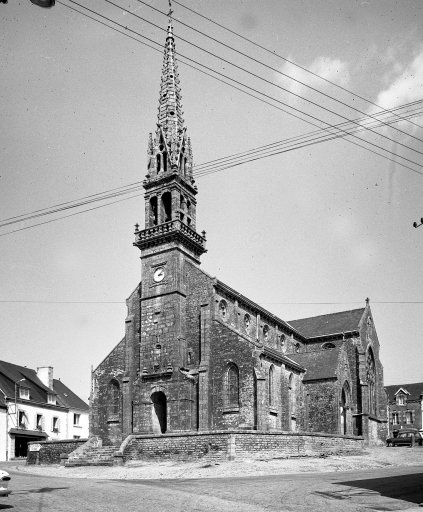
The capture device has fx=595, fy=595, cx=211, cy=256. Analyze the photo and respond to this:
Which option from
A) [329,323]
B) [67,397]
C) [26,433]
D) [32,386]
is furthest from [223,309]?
[67,397]

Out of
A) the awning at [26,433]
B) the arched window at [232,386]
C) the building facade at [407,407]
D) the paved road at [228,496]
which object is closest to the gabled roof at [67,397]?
the awning at [26,433]

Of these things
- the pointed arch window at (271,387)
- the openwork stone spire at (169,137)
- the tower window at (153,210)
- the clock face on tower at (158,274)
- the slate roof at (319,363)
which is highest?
the openwork stone spire at (169,137)

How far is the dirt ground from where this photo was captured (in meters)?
29.5

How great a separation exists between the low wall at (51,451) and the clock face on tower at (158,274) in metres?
13.5

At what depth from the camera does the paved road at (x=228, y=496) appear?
56.5 ft

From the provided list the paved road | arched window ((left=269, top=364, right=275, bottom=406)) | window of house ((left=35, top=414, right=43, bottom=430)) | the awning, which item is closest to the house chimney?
window of house ((left=35, top=414, right=43, bottom=430))

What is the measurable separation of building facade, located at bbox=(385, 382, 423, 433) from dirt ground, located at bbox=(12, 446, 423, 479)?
58.5m

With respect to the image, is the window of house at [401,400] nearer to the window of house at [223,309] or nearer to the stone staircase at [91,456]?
the window of house at [223,309]

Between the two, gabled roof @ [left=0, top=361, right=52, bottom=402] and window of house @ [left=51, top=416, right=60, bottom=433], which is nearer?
gabled roof @ [left=0, top=361, right=52, bottom=402]

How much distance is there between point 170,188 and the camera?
4891cm

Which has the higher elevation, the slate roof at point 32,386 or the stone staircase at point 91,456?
the slate roof at point 32,386

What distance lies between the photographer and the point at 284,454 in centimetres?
3638

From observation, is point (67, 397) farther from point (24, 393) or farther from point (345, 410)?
point (345, 410)

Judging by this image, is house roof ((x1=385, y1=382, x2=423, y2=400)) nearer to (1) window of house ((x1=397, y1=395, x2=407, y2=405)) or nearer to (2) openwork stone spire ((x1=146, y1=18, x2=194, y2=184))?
(1) window of house ((x1=397, y1=395, x2=407, y2=405))
